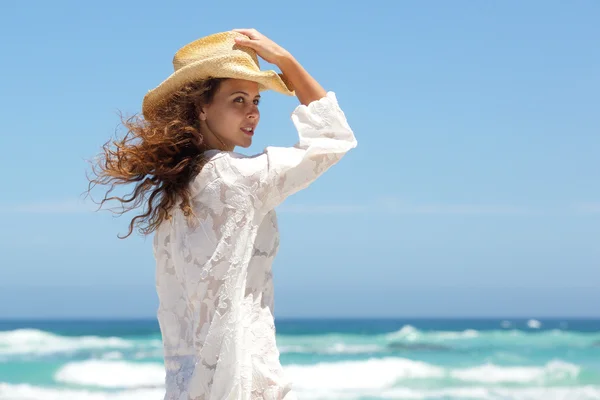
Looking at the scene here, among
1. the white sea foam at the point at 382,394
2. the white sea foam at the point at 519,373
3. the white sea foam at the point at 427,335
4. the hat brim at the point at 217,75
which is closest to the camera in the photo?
the hat brim at the point at 217,75

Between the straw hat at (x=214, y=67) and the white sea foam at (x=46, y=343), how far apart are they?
14.3 metres

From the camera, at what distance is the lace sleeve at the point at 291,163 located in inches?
84.7

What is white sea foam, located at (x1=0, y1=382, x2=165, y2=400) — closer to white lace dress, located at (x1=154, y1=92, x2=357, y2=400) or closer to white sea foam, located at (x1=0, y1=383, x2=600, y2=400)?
white sea foam, located at (x1=0, y1=383, x2=600, y2=400)

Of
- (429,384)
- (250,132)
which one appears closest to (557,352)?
(429,384)

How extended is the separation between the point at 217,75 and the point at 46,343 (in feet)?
51.7

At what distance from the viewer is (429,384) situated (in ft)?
41.3

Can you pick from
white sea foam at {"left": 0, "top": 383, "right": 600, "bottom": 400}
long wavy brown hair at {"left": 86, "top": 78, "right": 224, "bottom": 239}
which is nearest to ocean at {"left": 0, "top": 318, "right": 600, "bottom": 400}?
white sea foam at {"left": 0, "top": 383, "right": 600, "bottom": 400}

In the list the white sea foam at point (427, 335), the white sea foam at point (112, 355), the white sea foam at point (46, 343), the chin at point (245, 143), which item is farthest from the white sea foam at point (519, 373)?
the chin at point (245, 143)

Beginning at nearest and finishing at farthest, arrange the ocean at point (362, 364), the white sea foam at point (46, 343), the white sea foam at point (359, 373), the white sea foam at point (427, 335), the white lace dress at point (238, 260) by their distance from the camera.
A: the white lace dress at point (238, 260) → the ocean at point (362, 364) → the white sea foam at point (359, 373) → the white sea foam at point (46, 343) → the white sea foam at point (427, 335)

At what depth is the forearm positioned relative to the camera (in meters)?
2.30

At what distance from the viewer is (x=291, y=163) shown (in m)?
2.14

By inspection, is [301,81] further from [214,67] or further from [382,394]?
[382,394]

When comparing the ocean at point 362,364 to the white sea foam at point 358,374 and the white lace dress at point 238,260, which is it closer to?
the white sea foam at point 358,374

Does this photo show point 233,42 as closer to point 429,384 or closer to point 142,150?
point 142,150
